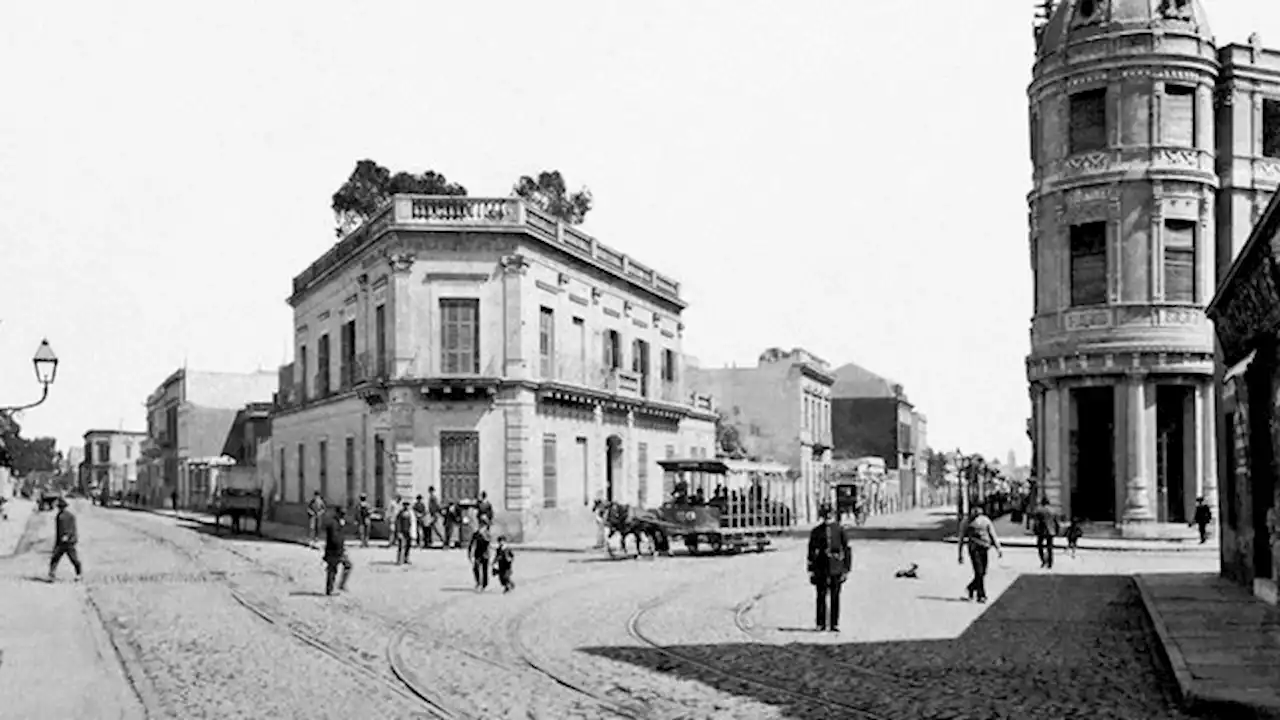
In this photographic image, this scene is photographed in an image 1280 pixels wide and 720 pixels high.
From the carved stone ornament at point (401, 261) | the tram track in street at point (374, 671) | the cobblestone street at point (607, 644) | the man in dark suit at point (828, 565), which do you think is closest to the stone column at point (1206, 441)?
the cobblestone street at point (607, 644)

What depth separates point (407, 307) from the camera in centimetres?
3581

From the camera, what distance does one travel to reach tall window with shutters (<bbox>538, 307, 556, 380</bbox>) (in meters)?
37.6

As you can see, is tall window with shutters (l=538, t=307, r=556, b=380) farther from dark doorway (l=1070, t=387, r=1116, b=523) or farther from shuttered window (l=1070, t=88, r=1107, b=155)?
shuttered window (l=1070, t=88, r=1107, b=155)

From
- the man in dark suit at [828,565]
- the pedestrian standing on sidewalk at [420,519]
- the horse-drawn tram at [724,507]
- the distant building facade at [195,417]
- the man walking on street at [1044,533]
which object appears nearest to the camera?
the man in dark suit at [828,565]

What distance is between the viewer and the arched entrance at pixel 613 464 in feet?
140

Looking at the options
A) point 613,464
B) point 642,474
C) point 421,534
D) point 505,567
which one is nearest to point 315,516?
point 421,534

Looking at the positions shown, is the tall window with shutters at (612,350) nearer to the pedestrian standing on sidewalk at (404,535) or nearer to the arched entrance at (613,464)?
the arched entrance at (613,464)

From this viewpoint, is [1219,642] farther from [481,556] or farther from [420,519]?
[420,519]

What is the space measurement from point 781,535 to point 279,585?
22993 millimetres

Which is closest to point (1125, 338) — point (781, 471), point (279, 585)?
point (781, 471)

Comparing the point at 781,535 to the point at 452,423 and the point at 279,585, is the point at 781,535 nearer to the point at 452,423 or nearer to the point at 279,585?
the point at 452,423

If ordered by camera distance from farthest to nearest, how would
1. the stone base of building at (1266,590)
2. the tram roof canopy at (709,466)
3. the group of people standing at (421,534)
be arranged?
the tram roof canopy at (709,466) < the group of people standing at (421,534) < the stone base of building at (1266,590)

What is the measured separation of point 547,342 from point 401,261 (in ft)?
16.1

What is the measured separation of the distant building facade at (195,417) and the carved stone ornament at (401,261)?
42.3m
